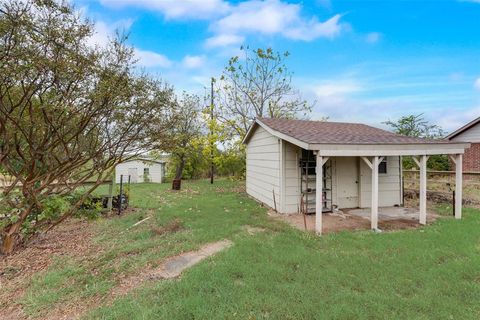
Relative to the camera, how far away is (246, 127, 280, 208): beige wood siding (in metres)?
8.20

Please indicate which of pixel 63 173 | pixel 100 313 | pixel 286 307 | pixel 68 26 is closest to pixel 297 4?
Result: pixel 68 26

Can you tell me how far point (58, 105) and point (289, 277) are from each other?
4704 mm

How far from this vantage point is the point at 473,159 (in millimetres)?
15539

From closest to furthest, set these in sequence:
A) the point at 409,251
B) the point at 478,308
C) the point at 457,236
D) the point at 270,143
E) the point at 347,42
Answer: the point at 478,308 < the point at 409,251 < the point at 457,236 < the point at 270,143 < the point at 347,42

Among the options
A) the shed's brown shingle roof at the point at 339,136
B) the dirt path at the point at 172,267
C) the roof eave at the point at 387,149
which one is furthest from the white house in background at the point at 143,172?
the roof eave at the point at 387,149

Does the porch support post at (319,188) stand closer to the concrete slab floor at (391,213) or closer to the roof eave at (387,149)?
the roof eave at (387,149)

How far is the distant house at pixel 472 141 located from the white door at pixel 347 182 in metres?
12.7

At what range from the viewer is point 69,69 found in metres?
4.01

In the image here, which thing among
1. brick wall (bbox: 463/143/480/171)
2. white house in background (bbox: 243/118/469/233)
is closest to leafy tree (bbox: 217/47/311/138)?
white house in background (bbox: 243/118/469/233)

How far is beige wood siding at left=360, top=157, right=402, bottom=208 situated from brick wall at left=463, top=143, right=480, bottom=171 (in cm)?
1123

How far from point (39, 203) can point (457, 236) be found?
28.6 ft

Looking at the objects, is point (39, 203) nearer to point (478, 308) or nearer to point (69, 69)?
point (69, 69)

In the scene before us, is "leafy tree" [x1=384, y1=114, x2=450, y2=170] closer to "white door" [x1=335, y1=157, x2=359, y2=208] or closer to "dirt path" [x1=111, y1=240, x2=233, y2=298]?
"white door" [x1=335, y1=157, x2=359, y2=208]

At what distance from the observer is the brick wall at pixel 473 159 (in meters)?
15.3
